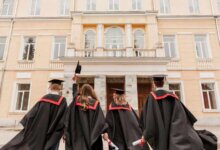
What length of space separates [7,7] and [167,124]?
20.6 meters

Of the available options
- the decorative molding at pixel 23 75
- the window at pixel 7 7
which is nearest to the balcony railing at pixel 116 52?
the decorative molding at pixel 23 75

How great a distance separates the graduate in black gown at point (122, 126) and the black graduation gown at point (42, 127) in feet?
3.67

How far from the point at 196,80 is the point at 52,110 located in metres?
14.8

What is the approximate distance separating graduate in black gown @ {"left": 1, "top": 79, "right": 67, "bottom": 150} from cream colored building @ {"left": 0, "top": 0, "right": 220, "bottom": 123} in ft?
32.3

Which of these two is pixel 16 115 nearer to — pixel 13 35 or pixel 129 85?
pixel 13 35

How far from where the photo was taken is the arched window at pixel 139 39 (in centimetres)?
1724

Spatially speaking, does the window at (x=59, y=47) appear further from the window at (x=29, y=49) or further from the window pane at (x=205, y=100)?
the window pane at (x=205, y=100)

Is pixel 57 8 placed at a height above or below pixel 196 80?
above

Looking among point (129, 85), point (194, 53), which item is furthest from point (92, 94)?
point (194, 53)

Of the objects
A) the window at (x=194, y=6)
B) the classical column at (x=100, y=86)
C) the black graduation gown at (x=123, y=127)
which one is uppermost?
the window at (x=194, y=6)

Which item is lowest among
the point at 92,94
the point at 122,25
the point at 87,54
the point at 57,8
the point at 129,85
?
the point at 92,94

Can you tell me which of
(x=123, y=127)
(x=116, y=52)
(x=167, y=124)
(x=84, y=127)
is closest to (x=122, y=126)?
(x=123, y=127)

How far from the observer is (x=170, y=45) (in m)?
17.8

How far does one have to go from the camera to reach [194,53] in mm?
17156
